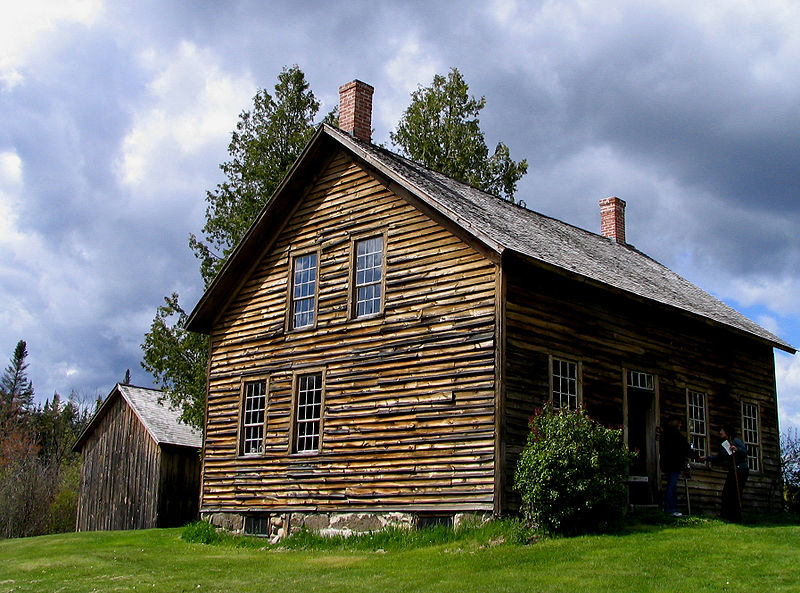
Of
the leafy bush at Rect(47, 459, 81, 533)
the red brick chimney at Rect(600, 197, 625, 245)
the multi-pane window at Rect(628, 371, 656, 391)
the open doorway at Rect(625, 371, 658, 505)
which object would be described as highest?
the red brick chimney at Rect(600, 197, 625, 245)

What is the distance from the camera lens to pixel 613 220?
29141mm

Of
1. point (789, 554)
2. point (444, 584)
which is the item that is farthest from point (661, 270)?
point (444, 584)

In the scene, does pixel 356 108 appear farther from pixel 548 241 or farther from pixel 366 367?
pixel 366 367

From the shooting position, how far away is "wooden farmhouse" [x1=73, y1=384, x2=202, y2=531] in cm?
3127

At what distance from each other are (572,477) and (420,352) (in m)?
4.17

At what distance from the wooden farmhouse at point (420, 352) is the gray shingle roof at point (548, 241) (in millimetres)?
91

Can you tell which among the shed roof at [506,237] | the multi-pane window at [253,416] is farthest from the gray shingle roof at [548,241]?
the multi-pane window at [253,416]

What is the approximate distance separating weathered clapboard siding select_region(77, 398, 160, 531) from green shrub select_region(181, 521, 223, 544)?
954 centimetres

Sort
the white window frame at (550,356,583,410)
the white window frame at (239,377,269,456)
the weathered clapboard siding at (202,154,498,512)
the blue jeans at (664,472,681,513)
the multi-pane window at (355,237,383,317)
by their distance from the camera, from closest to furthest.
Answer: the weathered clapboard siding at (202,154,498,512) < the white window frame at (550,356,583,410) < the blue jeans at (664,472,681,513) < the multi-pane window at (355,237,383,317) < the white window frame at (239,377,269,456)

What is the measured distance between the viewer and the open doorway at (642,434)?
19.4 m

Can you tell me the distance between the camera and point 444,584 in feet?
40.9

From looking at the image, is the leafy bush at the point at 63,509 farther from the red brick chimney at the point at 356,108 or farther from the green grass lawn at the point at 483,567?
the red brick chimney at the point at 356,108

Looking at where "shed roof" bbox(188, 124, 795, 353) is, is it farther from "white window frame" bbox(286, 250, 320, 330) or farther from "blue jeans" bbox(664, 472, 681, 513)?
"blue jeans" bbox(664, 472, 681, 513)

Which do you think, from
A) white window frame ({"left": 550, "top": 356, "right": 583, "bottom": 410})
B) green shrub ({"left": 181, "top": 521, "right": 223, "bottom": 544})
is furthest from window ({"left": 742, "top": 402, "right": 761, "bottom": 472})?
green shrub ({"left": 181, "top": 521, "right": 223, "bottom": 544})
